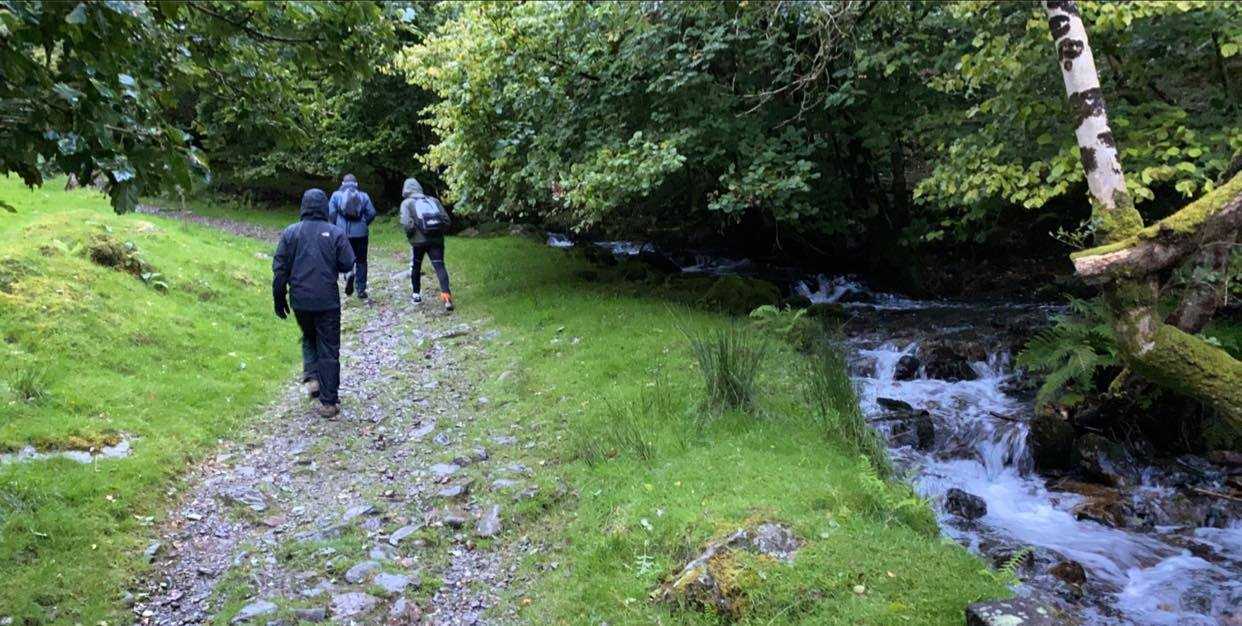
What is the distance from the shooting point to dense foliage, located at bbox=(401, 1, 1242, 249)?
9.68 m

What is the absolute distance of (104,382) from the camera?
8.91 meters

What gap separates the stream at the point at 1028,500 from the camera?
20.8 ft

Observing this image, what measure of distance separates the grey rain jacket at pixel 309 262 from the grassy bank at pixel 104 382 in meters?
1.56

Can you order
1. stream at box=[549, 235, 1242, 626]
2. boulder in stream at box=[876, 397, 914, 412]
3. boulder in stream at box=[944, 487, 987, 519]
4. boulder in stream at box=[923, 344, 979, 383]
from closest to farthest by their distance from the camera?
stream at box=[549, 235, 1242, 626] → boulder in stream at box=[944, 487, 987, 519] → boulder in stream at box=[876, 397, 914, 412] → boulder in stream at box=[923, 344, 979, 383]

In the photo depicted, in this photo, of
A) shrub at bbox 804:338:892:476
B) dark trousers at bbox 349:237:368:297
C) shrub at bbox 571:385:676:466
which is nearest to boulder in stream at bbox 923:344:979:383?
shrub at bbox 804:338:892:476

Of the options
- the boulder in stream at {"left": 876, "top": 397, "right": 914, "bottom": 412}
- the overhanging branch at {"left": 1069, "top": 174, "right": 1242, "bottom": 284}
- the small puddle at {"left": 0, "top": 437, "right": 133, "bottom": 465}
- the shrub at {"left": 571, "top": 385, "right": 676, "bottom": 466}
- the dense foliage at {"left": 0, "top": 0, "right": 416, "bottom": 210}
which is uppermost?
the dense foliage at {"left": 0, "top": 0, "right": 416, "bottom": 210}

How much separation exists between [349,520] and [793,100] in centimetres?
1075

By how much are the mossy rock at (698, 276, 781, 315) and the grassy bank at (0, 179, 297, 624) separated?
6998 mm

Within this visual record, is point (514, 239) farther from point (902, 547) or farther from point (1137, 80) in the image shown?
point (902, 547)

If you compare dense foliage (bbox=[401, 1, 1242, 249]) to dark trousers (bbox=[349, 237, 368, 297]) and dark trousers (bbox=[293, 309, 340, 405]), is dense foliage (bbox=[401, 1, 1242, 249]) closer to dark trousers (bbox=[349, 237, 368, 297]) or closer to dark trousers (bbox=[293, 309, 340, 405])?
dark trousers (bbox=[349, 237, 368, 297])

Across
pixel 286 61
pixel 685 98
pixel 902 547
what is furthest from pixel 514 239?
pixel 902 547

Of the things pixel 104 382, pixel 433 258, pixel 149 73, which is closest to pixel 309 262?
pixel 104 382

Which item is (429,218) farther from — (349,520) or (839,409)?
(839,409)

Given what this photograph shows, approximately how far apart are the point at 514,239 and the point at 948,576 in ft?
61.4
